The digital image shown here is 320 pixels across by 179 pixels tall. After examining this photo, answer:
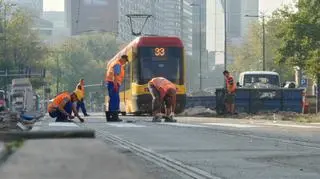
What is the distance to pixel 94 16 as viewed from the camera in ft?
553

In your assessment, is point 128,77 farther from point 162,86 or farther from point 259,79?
point 162,86

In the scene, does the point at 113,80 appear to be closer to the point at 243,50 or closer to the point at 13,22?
the point at 13,22

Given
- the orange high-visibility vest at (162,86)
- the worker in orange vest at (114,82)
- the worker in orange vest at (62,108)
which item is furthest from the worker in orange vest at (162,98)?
the worker in orange vest at (62,108)

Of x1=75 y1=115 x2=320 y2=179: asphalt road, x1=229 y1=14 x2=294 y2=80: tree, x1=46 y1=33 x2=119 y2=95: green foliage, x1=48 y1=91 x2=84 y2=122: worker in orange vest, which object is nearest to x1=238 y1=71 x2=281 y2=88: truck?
x1=48 y1=91 x2=84 y2=122: worker in orange vest

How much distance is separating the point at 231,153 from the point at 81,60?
352ft

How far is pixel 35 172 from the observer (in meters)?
1.89

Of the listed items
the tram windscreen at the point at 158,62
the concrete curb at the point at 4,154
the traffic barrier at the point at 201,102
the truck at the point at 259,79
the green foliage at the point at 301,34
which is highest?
the green foliage at the point at 301,34

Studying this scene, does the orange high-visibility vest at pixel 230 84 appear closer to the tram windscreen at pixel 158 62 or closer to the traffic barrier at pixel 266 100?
the traffic barrier at pixel 266 100

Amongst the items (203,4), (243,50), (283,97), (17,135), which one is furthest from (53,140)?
(203,4)

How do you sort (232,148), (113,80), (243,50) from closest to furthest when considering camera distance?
(232,148), (113,80), (243,50)

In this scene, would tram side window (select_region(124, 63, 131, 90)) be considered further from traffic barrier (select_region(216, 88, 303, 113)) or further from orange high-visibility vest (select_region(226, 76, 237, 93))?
orange high-visibility vest (select_region(226, 76, 237, 93))

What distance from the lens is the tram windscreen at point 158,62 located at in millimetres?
29750

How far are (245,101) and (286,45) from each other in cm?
2370

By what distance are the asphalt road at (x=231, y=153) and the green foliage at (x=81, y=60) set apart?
333 feet
